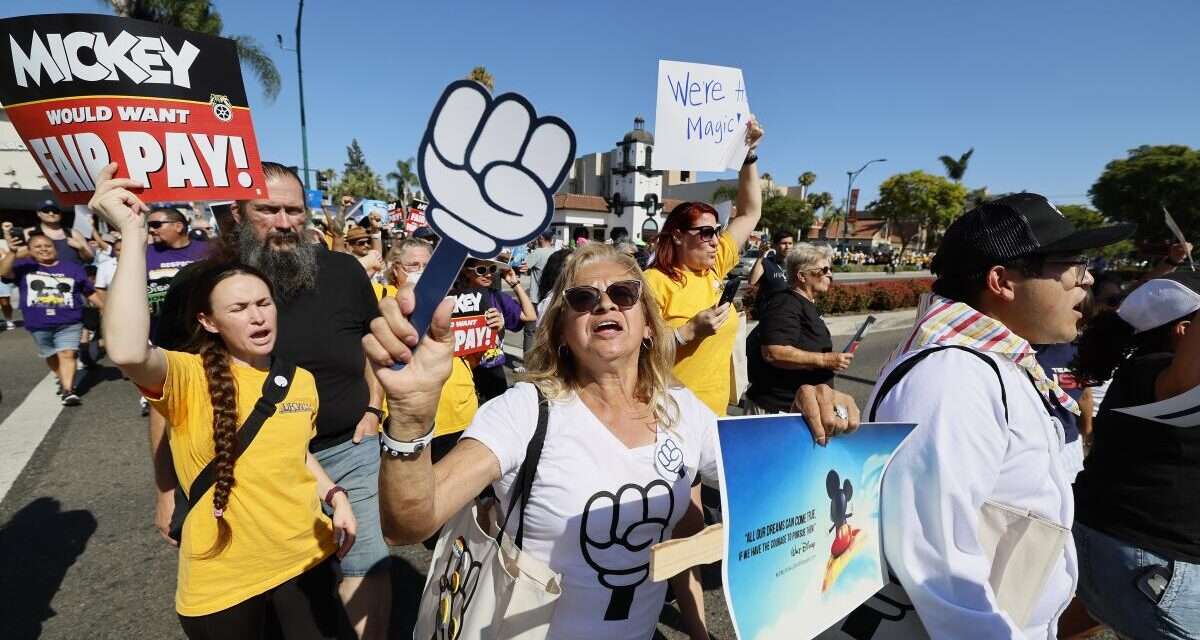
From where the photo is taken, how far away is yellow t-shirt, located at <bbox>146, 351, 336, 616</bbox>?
1.70 m

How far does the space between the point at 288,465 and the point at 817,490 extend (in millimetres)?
1734

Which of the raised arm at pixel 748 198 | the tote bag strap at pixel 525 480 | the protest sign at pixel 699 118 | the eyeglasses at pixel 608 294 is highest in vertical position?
the protest sign at pixel 699 118

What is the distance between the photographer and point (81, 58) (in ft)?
5.43

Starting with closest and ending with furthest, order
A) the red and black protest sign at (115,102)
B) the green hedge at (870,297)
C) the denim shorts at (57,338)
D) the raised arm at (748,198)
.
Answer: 1. the red and black protest sign at (115,102)
2. the raised arm at (748,198)
3. the denim shorts at (57,338)
4. the green hedge at (870,297)

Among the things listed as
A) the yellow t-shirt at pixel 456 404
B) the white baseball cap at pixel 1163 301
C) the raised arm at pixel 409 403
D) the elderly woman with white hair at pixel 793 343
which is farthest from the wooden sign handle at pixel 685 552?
the elderly woman with white hair at pixel 793 343

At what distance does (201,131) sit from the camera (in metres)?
1.83

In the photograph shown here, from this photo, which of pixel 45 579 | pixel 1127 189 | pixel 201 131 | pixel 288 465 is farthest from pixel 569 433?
pixel 1127 189

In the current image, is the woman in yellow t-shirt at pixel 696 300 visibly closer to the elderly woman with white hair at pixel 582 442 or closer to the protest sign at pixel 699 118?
the protest sign at pixel 699 118

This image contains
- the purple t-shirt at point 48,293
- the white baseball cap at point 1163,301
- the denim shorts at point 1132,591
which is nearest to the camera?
the denim shorts at point 1132,591

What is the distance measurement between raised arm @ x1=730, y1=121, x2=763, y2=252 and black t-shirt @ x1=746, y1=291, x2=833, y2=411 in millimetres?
486

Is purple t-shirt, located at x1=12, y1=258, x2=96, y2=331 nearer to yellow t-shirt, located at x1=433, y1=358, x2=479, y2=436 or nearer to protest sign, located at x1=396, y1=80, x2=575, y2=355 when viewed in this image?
yellow t-shirt, located at x1=433, y1=358, x2=479, y2=436

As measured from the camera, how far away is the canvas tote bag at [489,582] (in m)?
1.29

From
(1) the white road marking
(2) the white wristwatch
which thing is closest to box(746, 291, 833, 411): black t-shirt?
(2) the white wristwatch

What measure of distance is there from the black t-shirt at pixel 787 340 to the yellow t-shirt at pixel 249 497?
2.63 meters
